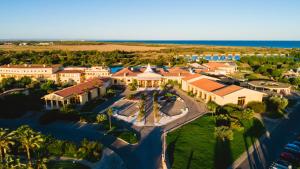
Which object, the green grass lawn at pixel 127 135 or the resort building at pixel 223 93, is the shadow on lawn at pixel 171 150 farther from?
the resort building at pixel 223 93

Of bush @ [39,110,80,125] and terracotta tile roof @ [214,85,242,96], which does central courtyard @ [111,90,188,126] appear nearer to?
Result: bush @ [39,110,80,125]

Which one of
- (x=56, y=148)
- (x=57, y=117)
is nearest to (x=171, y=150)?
(x=56, y=148)

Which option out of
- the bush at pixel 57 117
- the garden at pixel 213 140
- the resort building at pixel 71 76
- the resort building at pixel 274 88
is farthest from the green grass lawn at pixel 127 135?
the resort building at pixel 71 76

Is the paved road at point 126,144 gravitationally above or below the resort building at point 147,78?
below

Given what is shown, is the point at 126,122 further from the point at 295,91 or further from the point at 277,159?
the point at 295,91

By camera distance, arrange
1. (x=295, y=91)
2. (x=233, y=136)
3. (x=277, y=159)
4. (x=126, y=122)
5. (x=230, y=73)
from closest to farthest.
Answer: (x=277, y=159)
(x=233, y=136)
(x=126, y=122)
(x=295, y=91)
(x=230, y=73)

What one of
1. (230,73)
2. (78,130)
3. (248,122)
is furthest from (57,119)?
(230,73)
